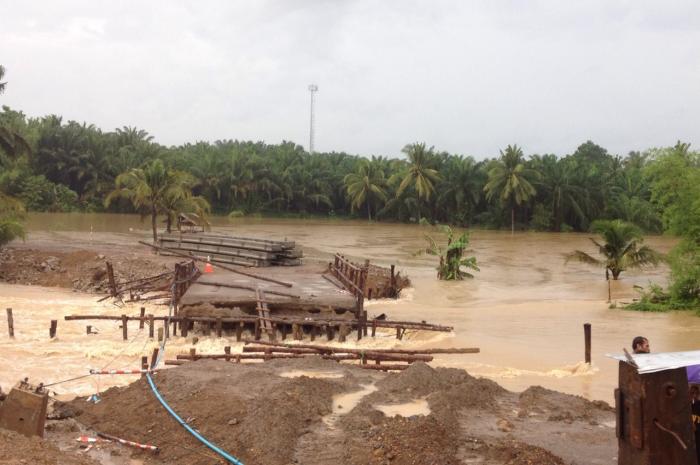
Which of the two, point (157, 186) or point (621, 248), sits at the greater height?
point (157, 186)

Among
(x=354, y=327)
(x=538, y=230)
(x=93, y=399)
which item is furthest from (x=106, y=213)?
(x=93, y=399)

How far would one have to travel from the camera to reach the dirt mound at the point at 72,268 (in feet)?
86.4

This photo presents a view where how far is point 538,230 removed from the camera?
2517 inches

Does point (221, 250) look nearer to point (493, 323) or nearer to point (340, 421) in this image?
point (493, 323)

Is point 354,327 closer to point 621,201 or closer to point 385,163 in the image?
point 621,201

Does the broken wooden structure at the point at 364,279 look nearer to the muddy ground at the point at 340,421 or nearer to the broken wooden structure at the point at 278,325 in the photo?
the broken wooden structure at the point at 278,325

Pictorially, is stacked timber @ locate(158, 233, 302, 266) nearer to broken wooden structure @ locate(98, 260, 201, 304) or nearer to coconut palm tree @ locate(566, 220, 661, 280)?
broken wooden structure @ locate(98, 260, 201, 304)

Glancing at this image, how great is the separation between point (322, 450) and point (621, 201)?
63109 millimetres

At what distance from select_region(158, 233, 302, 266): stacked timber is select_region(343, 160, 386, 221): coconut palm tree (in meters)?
39.9

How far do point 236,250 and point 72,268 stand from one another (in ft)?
20.6

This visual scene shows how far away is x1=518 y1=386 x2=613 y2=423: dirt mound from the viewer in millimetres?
9047

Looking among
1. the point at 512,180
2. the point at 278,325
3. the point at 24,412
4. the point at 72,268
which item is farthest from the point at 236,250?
the point at 512,180

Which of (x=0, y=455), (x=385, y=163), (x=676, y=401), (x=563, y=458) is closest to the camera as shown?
(x=676, y=401)

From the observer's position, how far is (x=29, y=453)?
6.54 metres
